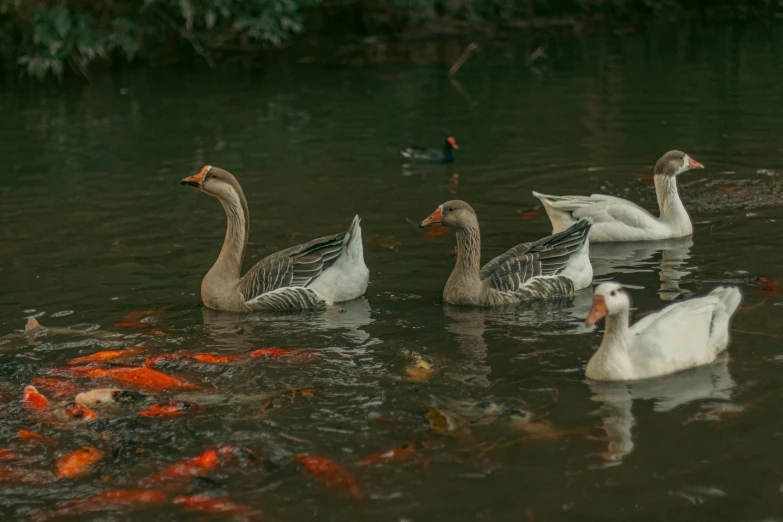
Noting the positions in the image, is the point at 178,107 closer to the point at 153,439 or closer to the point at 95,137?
the point at 95,137

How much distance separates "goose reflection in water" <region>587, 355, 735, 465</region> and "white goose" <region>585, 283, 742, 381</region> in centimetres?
7

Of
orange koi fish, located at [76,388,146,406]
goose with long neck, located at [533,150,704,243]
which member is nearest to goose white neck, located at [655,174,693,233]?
goose with long neck, located at [533,150,704,243]

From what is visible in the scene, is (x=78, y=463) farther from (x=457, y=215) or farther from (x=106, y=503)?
(x=457, y=215)

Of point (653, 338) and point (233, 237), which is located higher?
point (233, 237)

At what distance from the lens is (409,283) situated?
10984 millimetres

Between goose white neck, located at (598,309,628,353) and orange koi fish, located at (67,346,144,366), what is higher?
goose white neck, located at (598,309,628,353)

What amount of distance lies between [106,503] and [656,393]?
12.7 feet

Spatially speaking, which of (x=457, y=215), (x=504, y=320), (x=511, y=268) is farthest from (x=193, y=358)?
(x=511, y=268)

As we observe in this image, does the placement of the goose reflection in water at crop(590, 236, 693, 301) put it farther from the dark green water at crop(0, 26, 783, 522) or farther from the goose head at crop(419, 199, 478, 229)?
the goose head at crop(419, 199, 478, 229)

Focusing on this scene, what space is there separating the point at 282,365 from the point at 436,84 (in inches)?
645

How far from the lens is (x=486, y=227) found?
12852mm

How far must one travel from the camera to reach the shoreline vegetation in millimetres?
25078

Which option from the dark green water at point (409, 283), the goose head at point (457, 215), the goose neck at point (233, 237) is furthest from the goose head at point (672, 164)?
the goose neck at point (233, 237)

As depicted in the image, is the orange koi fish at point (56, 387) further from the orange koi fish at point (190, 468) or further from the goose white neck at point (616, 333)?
the goose white neck at point (616, 333)
